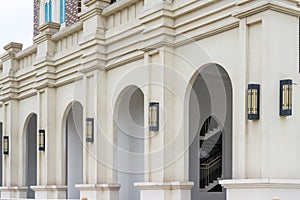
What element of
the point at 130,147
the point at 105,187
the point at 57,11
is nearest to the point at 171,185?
the point at 105,187

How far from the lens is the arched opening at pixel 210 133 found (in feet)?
51.1

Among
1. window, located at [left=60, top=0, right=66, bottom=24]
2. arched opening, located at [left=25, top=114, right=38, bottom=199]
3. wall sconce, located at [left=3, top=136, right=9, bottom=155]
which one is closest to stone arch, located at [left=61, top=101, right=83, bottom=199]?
arched opening, located at [left=25, top=114, right=38, bottom=199]

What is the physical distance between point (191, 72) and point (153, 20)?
158 centimetres

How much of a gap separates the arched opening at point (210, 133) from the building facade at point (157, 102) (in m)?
0.03

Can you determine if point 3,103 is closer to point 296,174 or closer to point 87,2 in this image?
point 87,2

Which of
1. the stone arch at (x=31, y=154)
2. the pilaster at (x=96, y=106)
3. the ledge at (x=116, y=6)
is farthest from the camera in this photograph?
the stone arch at (x=31, y=154)

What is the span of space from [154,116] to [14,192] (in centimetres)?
917

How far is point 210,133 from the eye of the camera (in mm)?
16734

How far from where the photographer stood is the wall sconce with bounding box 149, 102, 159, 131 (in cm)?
1320

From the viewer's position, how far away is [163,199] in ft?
42.2

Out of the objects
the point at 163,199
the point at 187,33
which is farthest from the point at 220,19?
the point at 163,199

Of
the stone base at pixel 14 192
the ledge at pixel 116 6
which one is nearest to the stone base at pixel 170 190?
the ledge at pixel 116 6

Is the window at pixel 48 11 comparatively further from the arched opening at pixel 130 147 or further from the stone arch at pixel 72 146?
the arched opening at pixel 130 147

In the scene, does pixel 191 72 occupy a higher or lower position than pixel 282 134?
higher
